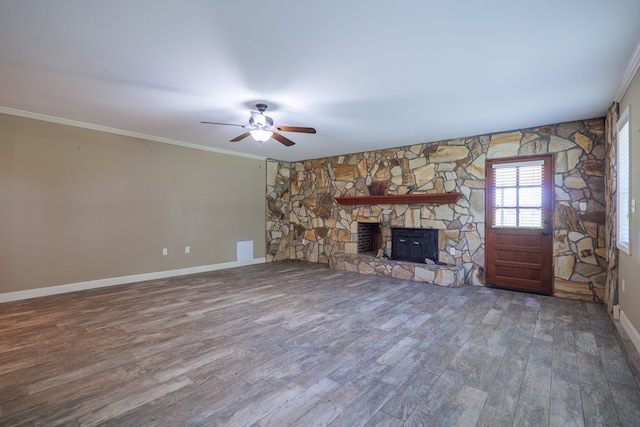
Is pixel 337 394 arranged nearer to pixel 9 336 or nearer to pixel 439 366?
pixel 439 366

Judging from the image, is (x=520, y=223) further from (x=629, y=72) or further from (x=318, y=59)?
(x=318, y=59)

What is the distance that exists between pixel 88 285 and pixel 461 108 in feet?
19.0

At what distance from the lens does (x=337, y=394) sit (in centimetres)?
199

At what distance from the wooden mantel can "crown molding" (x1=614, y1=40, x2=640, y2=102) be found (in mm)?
2286

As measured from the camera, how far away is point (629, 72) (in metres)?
2.74

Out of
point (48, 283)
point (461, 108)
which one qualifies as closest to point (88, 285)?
point (48, 283)

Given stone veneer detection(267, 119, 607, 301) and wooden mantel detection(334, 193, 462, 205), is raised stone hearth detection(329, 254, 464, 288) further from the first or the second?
wooden mantel detection(334, 193, 462, 205)

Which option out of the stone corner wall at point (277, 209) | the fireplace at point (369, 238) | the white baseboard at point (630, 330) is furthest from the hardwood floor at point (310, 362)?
the stone corner wall at point (277, 209)

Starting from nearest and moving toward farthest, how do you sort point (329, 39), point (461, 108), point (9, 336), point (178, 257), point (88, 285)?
point (329, 39), point (9, 336), point (461, 108), point (88, 285), point (178, 257)

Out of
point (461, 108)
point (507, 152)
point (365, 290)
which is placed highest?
point (461, 108)

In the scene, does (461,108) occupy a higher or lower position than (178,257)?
higher

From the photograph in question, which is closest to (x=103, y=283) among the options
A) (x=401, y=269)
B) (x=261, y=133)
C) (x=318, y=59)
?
(x=261, y=133)

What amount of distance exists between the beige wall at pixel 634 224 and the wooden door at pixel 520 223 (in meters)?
1.40

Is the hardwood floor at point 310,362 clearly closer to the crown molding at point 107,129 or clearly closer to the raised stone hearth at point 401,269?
the raised stone hearth at point 401,269
